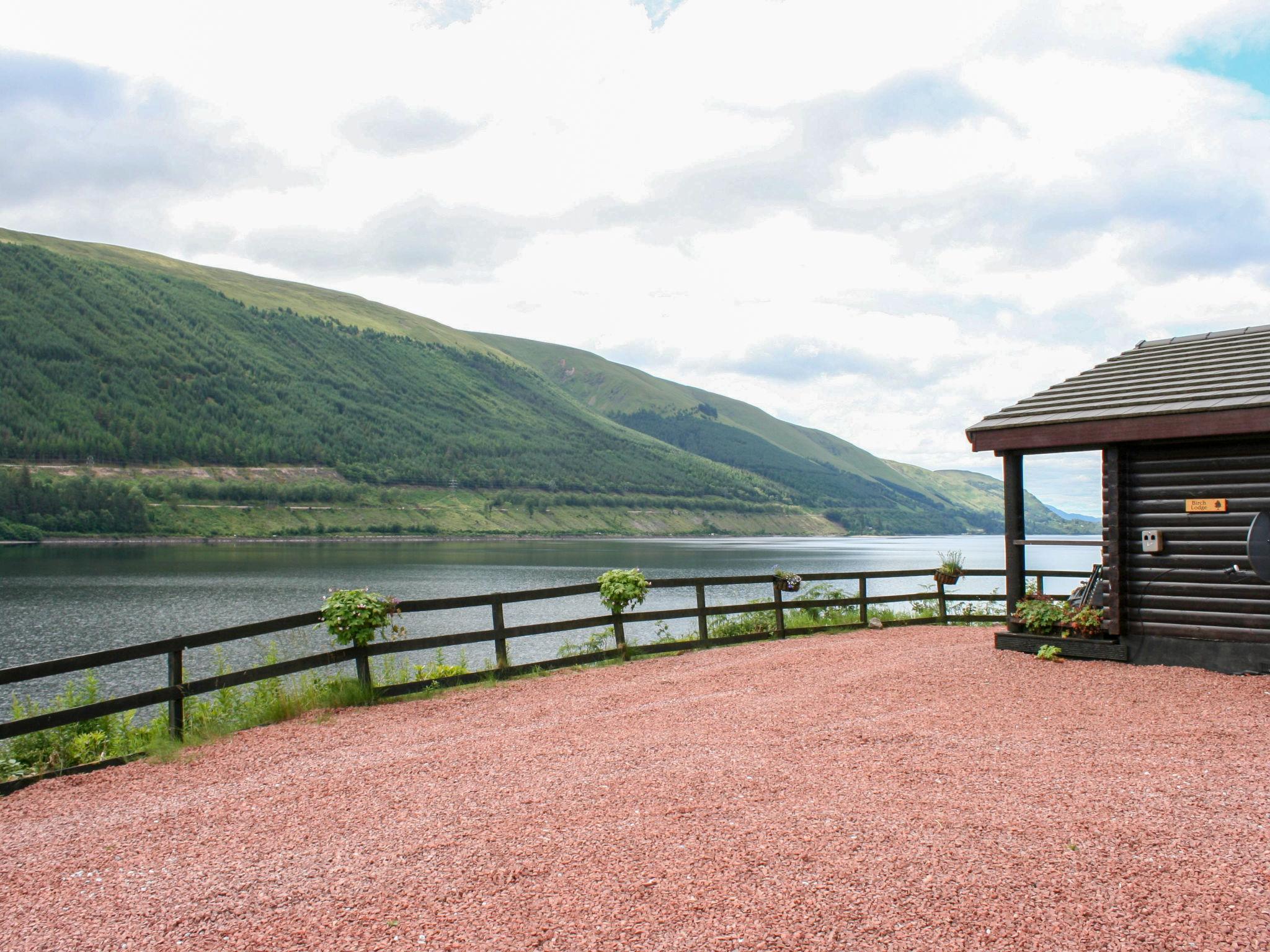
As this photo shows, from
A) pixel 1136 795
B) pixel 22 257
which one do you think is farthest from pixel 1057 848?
pixel 22 257

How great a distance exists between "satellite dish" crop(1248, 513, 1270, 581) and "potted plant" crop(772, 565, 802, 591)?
647 centimetres

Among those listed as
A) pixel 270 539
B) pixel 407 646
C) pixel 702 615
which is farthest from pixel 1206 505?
pixel 270 539

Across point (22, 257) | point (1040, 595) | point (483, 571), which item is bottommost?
point (483, 571)

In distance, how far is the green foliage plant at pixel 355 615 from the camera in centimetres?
996

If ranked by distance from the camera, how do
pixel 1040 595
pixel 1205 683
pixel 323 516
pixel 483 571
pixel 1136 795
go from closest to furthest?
pixel 1136 795 < pixel 1205 683 < pixel 1040 595 < pixel 483 571 < pixel 323 516

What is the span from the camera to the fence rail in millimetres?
7906

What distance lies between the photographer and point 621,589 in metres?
12.6

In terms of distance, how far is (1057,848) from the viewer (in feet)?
16.4

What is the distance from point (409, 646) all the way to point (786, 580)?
6.88 m

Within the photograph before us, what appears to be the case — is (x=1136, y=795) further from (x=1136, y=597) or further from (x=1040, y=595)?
(x=1040, y=595)

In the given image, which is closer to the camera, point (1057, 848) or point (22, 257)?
point (1057, 848)

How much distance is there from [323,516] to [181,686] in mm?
138123

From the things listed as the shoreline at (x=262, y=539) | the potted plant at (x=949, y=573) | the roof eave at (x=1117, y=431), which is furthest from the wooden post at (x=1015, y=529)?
the shoreline at (x=262, y=539)

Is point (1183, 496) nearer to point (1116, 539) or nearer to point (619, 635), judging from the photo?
point (1116, 539)
